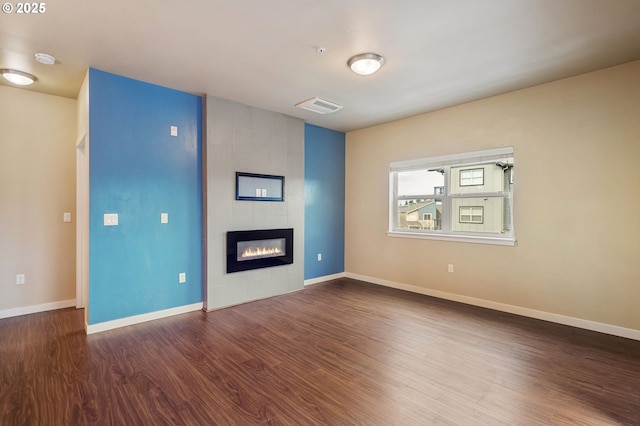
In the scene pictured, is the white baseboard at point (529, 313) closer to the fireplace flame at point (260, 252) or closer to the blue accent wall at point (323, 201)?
the blue accent wall at point (323, 201)

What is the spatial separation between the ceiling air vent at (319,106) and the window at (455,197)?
1485 mm

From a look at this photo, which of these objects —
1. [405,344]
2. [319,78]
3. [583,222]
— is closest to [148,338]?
[405,344]

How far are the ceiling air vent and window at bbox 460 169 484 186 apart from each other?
82.0 inches

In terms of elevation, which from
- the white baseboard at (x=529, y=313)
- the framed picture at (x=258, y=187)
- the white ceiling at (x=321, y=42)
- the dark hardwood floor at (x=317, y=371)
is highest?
the white ceiling at (x=321, y=42)

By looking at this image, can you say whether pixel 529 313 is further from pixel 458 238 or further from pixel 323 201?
pixel 323 201

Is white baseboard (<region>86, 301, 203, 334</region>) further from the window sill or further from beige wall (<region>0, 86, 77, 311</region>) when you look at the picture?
the window sill

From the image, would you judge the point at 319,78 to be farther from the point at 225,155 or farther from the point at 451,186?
the point at 451,186

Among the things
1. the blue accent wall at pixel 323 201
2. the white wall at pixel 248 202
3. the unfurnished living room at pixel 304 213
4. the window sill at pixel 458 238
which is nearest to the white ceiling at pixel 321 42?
the unfurnished living room at pixel 304 213

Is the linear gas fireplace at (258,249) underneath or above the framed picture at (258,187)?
underneath

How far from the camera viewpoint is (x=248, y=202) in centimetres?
426

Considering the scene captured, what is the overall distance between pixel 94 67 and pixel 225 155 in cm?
161

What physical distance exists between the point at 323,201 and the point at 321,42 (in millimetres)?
3145

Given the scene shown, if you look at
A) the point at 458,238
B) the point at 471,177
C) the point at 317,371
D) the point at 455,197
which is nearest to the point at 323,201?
the point at 455,197

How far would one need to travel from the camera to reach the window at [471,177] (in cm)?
412
